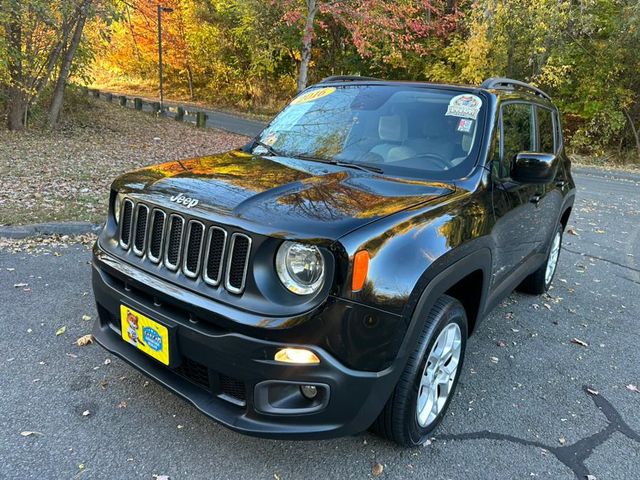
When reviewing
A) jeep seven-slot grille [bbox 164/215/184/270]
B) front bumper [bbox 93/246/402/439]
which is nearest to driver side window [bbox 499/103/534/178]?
front bumper [bbox 93/246/402/439]

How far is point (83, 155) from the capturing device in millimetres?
9562

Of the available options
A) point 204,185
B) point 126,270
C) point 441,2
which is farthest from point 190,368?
point 441,2

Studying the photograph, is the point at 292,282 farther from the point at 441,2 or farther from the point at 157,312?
the point at 441,2

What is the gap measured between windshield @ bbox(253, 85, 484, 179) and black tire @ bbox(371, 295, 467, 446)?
79cm

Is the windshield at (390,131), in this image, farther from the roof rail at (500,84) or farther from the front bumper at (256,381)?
the front bumper at (256,381)

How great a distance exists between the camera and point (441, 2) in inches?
734

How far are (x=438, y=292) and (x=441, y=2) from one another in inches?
749

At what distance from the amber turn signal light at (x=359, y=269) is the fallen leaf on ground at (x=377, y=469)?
39.1 inches

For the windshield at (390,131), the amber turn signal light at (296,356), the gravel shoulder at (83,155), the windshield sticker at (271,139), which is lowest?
the gravel shoulder at (83,155)

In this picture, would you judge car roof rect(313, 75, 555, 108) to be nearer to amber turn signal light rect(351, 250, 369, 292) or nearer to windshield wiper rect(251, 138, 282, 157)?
windshield wiper rect(251, 138, 282, 157)

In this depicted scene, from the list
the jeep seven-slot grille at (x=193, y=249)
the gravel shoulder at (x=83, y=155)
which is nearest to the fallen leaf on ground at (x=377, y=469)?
the jeep seven-slot grille at (x=193, y=249)

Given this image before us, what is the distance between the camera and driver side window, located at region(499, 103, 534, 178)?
317 cm

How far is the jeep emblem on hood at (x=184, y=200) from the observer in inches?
89.1

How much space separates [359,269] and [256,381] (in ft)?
2.01
